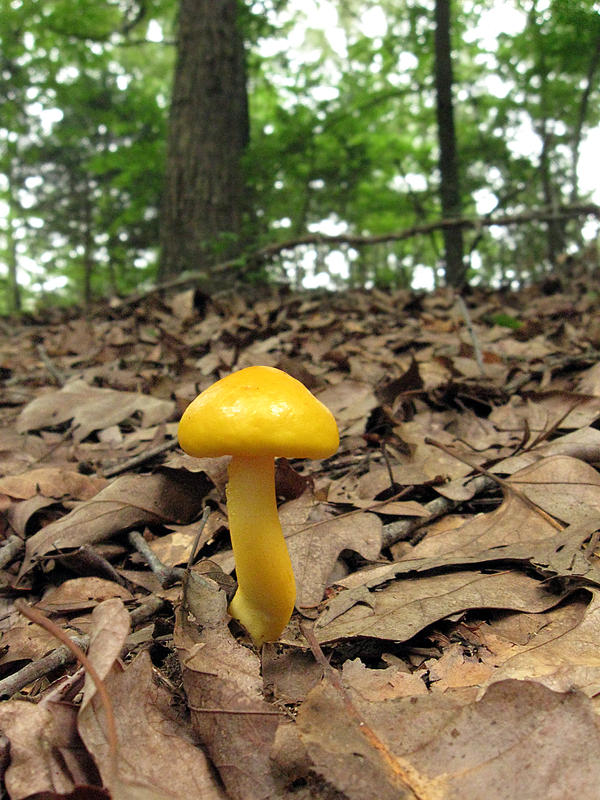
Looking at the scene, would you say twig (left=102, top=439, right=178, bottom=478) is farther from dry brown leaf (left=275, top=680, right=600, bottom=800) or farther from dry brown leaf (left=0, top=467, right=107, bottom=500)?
dry brown leaf (left=275, top=680, right=600, bottom=800)

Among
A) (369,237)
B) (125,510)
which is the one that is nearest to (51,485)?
(125,510)

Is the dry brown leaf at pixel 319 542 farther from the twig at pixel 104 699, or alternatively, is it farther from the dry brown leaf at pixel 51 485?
the dry brown leaf at pixel 51 485

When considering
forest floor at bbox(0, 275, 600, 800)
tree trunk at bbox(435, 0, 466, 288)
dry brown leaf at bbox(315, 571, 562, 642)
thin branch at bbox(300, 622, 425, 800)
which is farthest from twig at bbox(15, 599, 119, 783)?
tree trunk at bbox(435, 0, 466, 288)

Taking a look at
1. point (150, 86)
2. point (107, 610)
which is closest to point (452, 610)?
point (107, 610)

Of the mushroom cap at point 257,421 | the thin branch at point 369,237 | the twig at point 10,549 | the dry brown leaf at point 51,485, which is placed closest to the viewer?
the mushroom cap at point 257,421

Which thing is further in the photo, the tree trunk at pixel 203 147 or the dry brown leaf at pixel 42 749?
the tree trunk at pixel 203 147

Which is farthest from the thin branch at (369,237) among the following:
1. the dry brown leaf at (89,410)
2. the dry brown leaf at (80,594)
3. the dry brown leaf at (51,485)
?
the dry brown leaf at (80,594)

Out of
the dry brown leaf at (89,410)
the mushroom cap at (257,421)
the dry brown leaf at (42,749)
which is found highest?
the mushroom cap at (257,421)

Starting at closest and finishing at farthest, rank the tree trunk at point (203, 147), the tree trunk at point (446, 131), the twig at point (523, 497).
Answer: the twig at point (523, 497)
the tree trunk at point (203, 147)
the tree trunk at point (446, 131)
